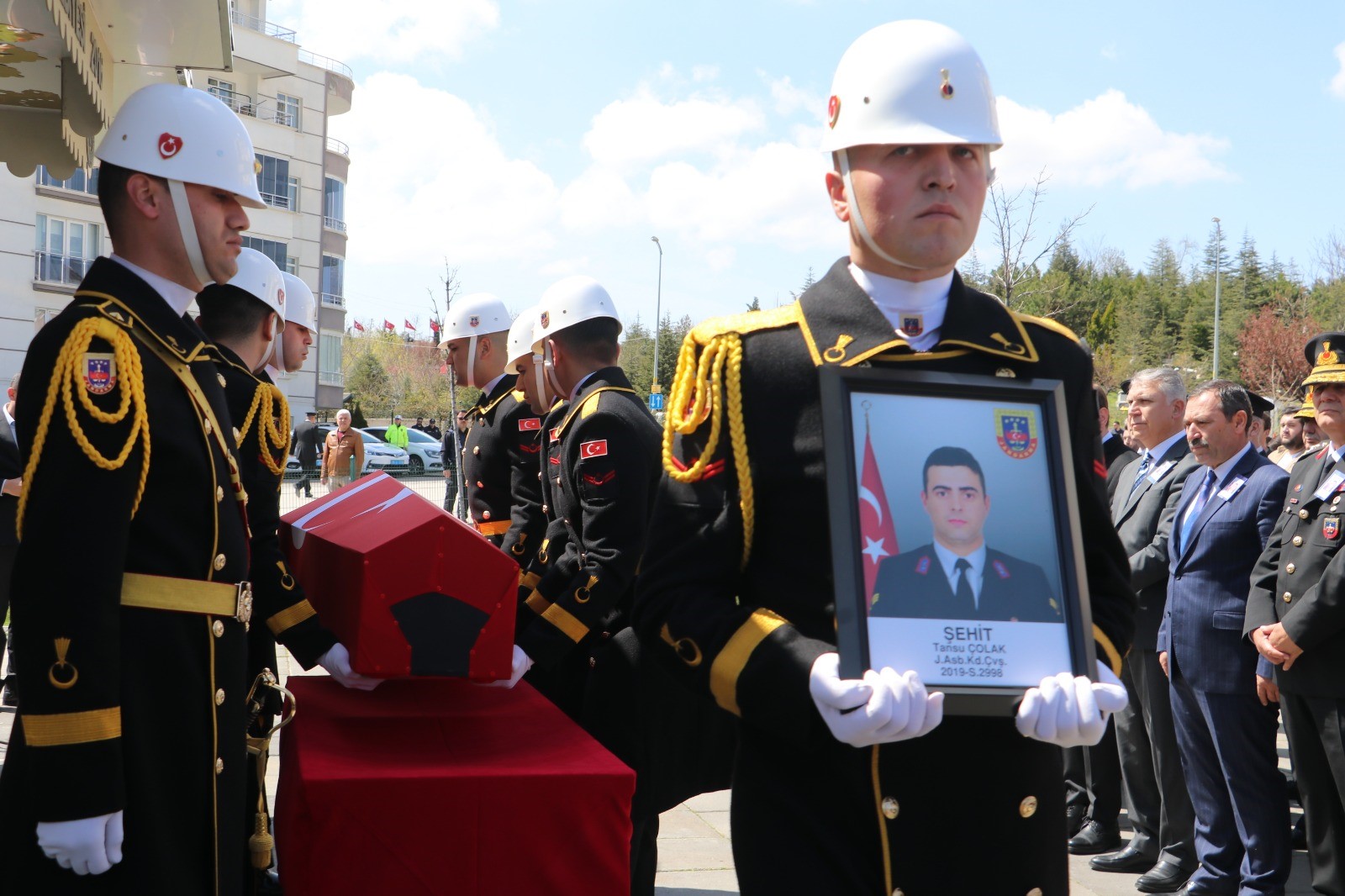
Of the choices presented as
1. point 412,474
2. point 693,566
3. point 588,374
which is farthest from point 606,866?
point 412,474

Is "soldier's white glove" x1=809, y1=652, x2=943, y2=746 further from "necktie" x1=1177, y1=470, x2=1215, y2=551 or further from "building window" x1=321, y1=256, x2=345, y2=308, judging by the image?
"building window" x1=321, y1=256, x2=345, y2=308

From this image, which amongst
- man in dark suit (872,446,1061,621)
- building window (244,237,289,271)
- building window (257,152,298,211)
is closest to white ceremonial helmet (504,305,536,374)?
man in dark suit (872,446,1061,621)

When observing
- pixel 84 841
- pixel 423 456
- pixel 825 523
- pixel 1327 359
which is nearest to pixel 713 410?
pixel 825 523

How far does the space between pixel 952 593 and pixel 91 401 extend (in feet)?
5.91

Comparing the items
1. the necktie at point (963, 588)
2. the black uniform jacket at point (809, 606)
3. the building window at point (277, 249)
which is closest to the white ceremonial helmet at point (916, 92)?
the black uniform jacket at point (809, 606)

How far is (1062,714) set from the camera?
186 cm

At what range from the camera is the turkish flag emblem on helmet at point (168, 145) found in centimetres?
304

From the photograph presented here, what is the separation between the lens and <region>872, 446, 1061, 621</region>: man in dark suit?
193cm

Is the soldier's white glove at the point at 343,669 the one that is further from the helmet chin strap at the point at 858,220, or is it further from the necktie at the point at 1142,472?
the necktie at the point at 1142,472

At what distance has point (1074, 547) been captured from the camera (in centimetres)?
202

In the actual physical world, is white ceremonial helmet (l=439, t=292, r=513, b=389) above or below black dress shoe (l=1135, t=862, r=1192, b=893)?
above

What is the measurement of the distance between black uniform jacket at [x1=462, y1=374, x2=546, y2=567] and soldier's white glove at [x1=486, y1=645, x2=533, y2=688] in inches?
53.6

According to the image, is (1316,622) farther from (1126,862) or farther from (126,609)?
(126,609)

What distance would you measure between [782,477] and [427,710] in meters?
1.75
